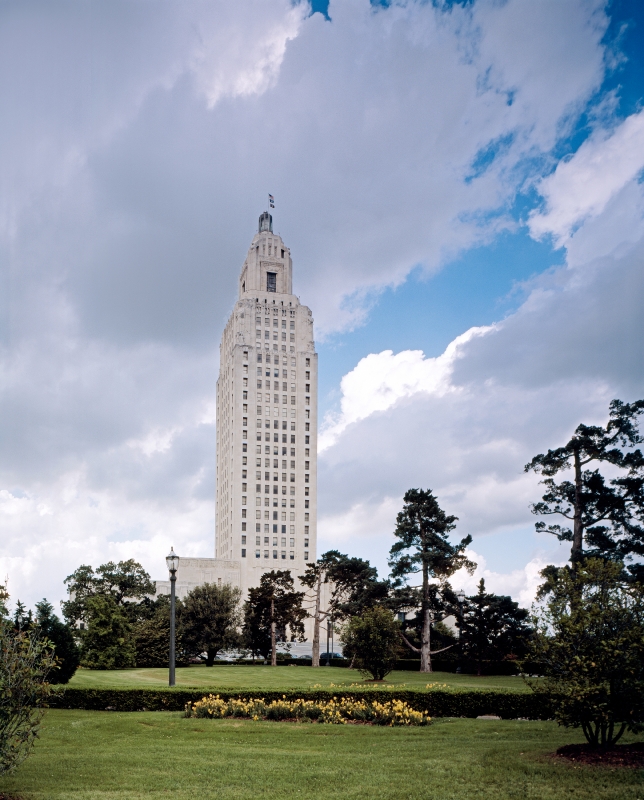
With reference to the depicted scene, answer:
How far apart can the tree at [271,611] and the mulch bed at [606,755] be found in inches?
2053

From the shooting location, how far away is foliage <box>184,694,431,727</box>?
70.5ft

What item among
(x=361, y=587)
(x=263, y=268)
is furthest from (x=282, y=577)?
(x=263, y=268)

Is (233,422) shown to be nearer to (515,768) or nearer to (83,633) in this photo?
(83,633)

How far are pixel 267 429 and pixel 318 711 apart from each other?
104906 mm

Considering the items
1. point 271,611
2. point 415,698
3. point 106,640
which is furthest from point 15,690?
point 271,611

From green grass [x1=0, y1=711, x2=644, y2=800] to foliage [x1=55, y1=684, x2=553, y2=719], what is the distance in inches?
73.7

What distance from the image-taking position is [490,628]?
5612cm

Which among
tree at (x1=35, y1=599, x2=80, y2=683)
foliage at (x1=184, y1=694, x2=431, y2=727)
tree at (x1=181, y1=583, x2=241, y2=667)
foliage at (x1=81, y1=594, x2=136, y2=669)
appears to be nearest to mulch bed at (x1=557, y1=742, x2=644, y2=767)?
foliage at (x1=184, y1=694, x2=431, y2=727)

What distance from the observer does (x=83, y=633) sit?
54.9m

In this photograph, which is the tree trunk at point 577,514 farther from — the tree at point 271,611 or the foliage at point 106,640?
the foliage at point 106,640

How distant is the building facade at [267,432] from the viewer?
12188 centimetres

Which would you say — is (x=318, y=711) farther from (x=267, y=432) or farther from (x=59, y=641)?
(x=267, y=432)

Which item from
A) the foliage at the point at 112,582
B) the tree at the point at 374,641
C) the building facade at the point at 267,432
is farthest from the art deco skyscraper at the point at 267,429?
the tree at the point at 374,641

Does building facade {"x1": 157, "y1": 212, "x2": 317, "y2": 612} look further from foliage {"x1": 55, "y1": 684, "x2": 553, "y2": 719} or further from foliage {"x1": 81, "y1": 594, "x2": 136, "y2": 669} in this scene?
foliage {"x1": 55, "y1": 684, "x2": 553, "y2": 719}
